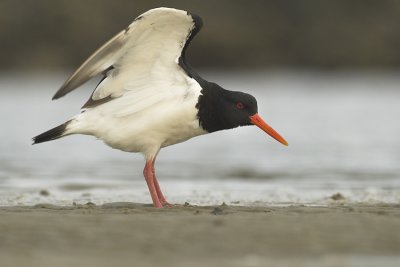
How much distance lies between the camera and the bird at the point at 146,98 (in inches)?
370

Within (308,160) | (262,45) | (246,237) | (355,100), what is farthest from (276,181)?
(262,45)

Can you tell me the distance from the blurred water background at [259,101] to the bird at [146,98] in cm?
94

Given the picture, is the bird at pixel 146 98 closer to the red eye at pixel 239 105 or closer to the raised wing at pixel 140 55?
the raised wing at pixel 140 55

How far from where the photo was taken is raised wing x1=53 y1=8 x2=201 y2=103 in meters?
9.12

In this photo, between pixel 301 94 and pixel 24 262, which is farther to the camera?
pixel 301 94

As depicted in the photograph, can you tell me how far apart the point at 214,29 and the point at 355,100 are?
54.9 feet

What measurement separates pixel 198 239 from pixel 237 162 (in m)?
8.43

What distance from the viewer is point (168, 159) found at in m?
15.5

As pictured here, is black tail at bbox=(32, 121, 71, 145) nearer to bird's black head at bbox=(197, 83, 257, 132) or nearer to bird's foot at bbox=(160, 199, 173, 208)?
bird's foot at bbox=(160, 199, 173, 208)

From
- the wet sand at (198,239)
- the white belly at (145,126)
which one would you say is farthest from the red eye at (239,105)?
the wet sand at (198,239)

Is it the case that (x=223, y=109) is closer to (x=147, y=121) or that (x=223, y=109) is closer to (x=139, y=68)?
(x=147, y=121)

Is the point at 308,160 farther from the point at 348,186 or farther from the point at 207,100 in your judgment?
the point at 207,100

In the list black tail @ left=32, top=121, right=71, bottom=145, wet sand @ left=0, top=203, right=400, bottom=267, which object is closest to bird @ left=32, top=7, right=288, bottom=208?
black tail @ left=32, top=121, right=71, bottom=145

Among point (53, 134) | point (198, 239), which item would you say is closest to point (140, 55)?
point (53, 134)
